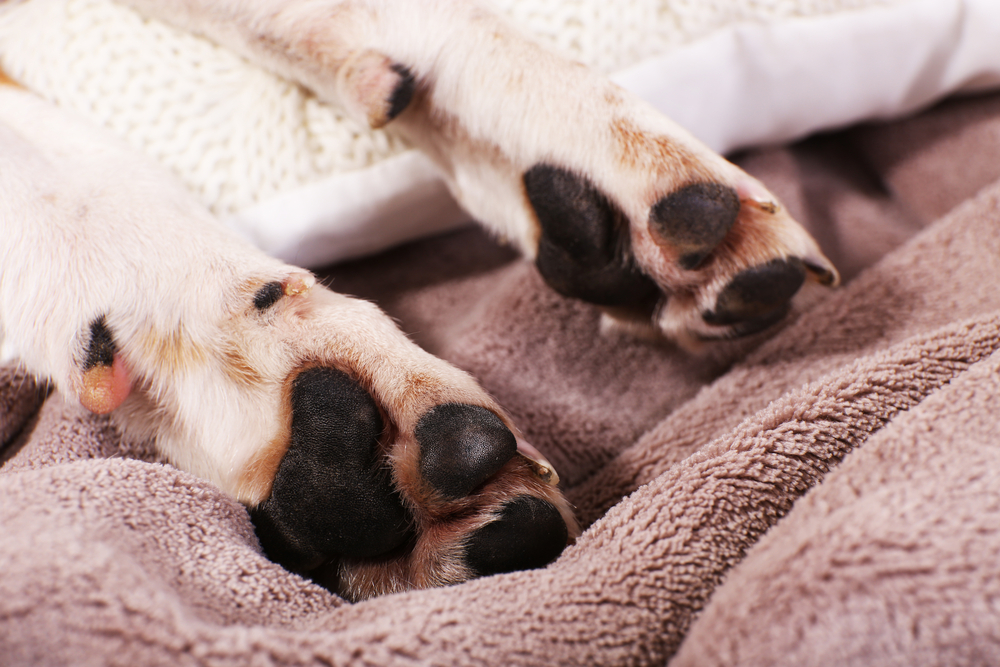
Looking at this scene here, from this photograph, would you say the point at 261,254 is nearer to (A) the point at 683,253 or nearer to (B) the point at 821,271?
(A) the point at 683,253

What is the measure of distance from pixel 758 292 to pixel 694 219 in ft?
0.25

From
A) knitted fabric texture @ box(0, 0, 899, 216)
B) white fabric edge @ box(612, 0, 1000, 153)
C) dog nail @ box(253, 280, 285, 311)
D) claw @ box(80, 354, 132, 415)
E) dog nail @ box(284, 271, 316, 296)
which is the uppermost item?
white fabric edge @ box(612, 0, 1000, 153)

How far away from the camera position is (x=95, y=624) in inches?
13.5

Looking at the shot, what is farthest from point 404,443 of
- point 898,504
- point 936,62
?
point 936,62

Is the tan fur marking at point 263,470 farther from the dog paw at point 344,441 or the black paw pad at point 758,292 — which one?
the black paw pad at point 758,292

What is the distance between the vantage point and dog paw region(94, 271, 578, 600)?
44 centimetres

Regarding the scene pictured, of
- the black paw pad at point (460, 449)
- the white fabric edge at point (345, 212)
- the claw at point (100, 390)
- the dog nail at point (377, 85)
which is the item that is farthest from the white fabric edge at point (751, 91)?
the black paw pad at point (460, 449)

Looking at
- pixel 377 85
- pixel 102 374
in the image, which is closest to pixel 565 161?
pixel 377 85

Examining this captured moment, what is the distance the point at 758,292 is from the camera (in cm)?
53

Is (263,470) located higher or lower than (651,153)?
lower

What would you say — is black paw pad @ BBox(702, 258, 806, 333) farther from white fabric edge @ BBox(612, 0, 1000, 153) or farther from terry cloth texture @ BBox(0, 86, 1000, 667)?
white fabric edge @ BBox(612, 0, 1000, 153)

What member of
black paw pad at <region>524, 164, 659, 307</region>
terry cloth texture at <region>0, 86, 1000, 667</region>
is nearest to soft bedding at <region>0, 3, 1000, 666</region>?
terry cloth texture at <region>0, 86, 1000, 667</region>

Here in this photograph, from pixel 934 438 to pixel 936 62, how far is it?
0.68 metres

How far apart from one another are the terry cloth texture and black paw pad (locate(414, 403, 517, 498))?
Answer: 0.21 ft
